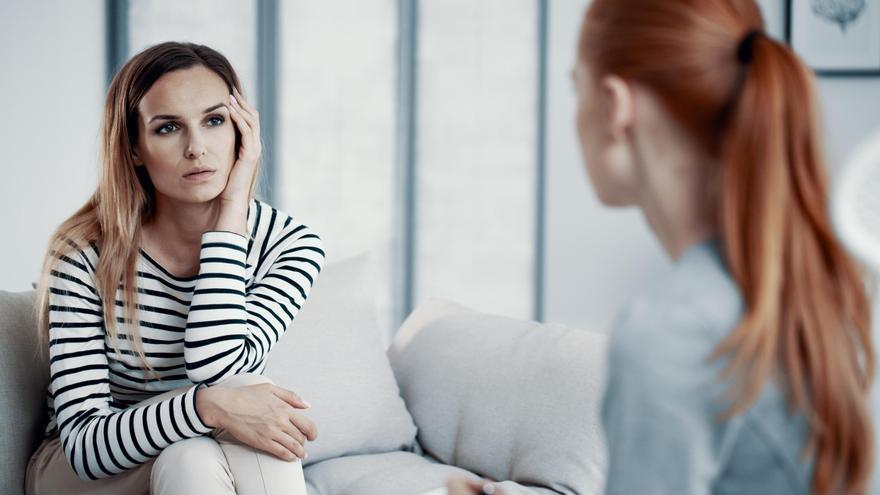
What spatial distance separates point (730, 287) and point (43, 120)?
3547mm

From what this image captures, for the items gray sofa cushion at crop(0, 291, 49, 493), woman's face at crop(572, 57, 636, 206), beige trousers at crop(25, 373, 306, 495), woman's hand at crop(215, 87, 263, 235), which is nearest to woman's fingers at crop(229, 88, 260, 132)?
woman's hand at crop(215, 87, 263, 235)

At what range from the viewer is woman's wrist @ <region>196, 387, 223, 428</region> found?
4.50 feet

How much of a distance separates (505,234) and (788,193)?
362 cm

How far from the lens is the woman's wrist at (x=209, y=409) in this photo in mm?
1373

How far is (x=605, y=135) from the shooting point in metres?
0.79

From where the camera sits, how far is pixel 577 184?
4336 millimetres

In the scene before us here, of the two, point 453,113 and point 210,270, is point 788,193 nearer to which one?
point 210,270

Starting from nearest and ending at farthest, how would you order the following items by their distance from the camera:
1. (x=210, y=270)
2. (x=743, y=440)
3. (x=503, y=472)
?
(x=743, y=440) → (x=210, y=270) → (x=503, y=472)

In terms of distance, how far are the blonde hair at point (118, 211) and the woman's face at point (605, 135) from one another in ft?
3.17

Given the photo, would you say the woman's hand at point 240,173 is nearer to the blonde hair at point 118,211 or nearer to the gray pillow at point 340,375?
the blonde hair at point 118,211

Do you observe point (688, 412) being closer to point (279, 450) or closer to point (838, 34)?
point (279, 450)

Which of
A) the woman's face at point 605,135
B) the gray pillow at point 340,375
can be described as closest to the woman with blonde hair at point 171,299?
the gray pillow at point 340,375

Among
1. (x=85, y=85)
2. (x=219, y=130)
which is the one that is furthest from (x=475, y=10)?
(x=219, y=130)

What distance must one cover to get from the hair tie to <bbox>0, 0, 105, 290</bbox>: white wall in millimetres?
3227
